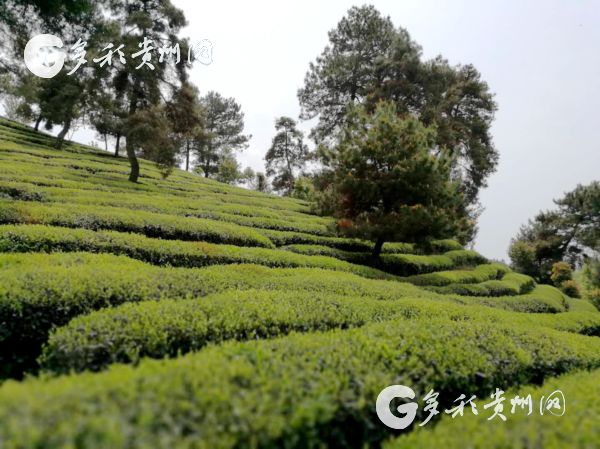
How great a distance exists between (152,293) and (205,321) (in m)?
1.97

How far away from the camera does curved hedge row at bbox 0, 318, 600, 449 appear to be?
7.88ft

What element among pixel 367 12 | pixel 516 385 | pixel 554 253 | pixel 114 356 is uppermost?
pixel 367 12

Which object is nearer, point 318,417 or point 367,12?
point 318,417

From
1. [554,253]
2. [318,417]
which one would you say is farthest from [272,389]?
[554,253]

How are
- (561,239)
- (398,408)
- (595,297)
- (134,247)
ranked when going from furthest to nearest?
(561,239) < (595,297) < (134,247) < (398,408)

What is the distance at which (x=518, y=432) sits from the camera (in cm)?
325

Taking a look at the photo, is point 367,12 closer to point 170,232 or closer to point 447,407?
point 170,232

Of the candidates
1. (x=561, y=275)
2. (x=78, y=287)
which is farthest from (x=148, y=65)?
(x=561, y=275)

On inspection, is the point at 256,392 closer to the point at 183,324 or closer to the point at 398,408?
the point at 398,408

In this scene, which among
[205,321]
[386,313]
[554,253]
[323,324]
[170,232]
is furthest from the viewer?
[554,253]

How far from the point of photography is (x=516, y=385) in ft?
18.5

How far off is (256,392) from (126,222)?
35.6 feet

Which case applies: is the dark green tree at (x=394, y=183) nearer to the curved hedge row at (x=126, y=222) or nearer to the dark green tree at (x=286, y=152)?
the curved hedge row at (x=126, y=222)

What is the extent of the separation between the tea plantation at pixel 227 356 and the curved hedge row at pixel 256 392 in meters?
0.02
